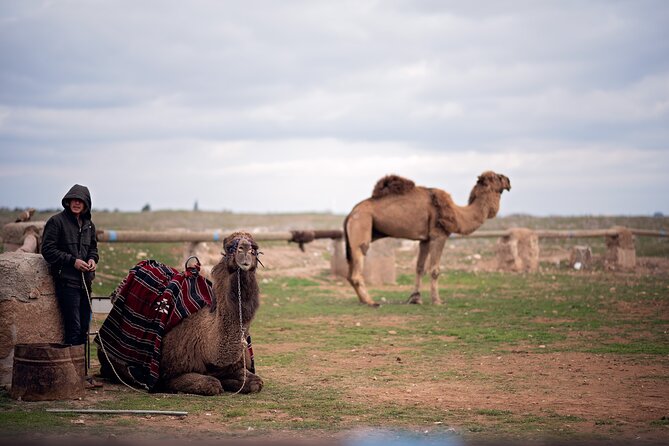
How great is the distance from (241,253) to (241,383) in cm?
144

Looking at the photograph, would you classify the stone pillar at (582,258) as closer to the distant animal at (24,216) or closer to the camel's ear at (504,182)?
the camel's ear at (504,182)

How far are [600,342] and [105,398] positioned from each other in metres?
7.20

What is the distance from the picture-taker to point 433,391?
27.0ft

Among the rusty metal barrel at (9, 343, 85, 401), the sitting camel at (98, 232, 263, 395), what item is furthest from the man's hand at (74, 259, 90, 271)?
the sitting camel at (98, 232, 263, 395)

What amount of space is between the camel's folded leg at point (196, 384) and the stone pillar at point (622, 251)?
19.9 metres

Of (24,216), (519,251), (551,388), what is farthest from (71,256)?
(519,251)

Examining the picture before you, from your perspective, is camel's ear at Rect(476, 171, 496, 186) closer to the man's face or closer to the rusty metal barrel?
the man's face

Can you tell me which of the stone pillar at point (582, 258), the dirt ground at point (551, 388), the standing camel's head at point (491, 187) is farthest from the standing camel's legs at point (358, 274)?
the stone pillar at point (582, 258)

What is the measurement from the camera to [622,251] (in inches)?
995

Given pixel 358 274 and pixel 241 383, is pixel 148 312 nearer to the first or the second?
pixel 241 383

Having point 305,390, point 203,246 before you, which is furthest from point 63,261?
point 203,246

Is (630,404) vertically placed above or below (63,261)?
below

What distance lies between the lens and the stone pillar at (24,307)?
783 centimetres

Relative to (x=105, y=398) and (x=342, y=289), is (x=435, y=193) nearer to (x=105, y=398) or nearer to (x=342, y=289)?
(x=342, y=289)
